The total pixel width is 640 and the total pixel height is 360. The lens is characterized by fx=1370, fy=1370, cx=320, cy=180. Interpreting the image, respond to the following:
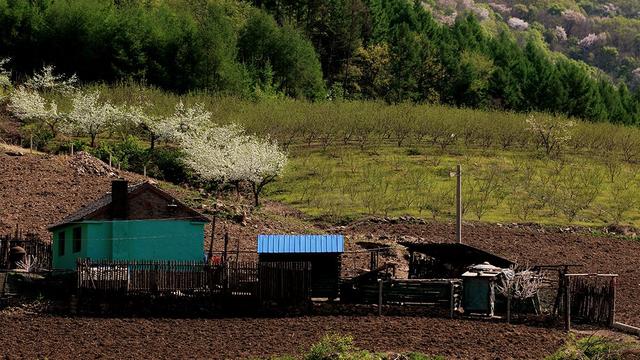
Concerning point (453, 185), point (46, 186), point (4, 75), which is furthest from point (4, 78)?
point (453, 185)

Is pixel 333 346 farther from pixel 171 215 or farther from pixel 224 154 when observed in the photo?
pixel 224 154

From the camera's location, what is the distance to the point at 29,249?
5441 cm

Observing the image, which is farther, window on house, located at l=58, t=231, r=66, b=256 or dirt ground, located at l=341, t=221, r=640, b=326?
dirt ground, located at l=341, t=221, r=640, b=326

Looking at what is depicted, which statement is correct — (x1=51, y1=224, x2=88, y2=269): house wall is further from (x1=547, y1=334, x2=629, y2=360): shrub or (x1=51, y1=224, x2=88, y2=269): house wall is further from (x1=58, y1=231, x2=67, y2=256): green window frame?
(x1=547, y1=334, x2=629, y2=360): shrub

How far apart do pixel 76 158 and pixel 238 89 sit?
35204 millimetres

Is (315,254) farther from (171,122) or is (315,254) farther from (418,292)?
(171,122)

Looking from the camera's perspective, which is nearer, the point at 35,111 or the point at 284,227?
the point at 284,227

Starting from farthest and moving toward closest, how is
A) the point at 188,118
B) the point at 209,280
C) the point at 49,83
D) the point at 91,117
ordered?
the point at 49,83 < the point at 188,118 < the point at 91,117 < the point at 209,280

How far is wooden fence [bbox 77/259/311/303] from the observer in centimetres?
4716

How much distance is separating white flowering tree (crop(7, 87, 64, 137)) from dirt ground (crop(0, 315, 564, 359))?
4182cm

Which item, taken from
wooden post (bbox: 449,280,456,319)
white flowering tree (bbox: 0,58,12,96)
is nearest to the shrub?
wooden post (bbox: 449,280,456,319)

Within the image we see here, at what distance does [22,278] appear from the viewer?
47.8 m

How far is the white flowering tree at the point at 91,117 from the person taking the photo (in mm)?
83375

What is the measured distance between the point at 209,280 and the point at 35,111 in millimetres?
41187
